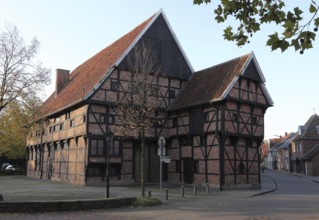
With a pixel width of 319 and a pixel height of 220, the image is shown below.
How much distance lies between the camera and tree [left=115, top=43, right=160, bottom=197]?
67.7 ft

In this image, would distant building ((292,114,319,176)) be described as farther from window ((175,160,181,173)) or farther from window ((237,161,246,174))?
window ((175,160,181,173))

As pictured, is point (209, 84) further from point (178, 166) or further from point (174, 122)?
point (178, 166)

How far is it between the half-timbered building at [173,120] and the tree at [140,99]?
0.53 meters

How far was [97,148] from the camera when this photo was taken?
2914 cm

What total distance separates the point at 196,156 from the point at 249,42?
77.6 ft

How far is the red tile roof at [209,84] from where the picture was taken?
28734 mm

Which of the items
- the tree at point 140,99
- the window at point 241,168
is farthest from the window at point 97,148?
the window at point 241,168

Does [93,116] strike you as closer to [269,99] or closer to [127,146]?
[127,146]

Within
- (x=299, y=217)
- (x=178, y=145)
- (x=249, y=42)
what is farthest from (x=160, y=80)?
(x=249, y=42)

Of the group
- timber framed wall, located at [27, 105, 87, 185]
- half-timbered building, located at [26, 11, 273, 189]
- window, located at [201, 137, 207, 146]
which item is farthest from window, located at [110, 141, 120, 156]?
window, located at [201, 137, 207, 146]

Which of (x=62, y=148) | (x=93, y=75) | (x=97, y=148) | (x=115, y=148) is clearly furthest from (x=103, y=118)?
(x=62, y=148)

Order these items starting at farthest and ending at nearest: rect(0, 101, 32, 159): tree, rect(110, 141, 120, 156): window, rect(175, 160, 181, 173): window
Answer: rect(175, 160, 181, 173): window, rect(110, 141, 120, 156): window, rect(0, 101, 32, 159): tree

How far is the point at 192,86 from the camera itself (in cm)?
3291

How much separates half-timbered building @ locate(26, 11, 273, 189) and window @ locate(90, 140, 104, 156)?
0.10ft
